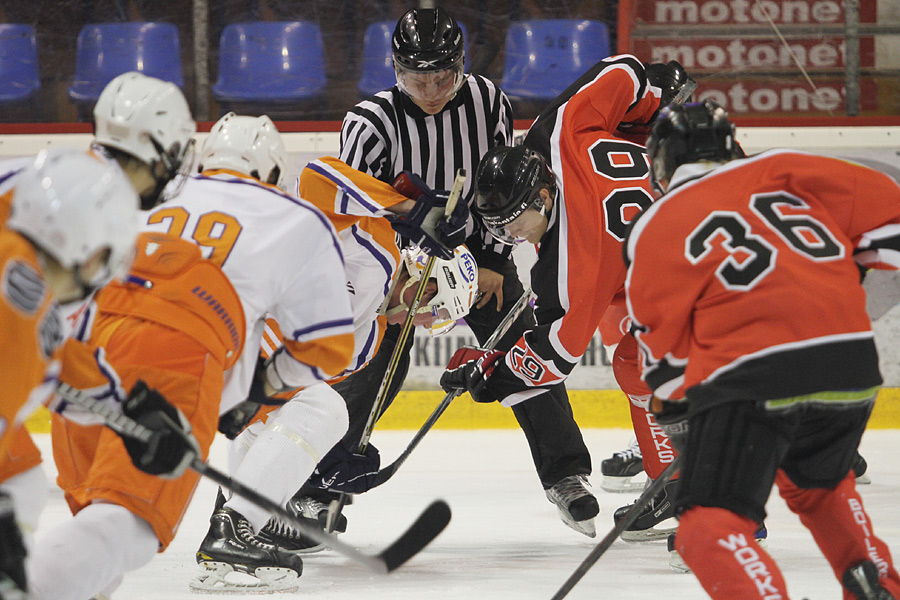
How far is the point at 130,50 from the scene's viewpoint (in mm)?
5047

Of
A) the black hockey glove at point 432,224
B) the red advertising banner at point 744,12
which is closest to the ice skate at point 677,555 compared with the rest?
the black hockey glove at point 432,224

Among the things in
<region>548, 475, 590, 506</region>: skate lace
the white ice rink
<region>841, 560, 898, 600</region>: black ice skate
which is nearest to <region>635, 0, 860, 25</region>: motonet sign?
the white ice rink

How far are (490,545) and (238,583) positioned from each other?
0.71 meters

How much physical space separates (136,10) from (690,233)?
3.95 m

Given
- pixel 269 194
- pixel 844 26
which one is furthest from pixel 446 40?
pixel 844 26

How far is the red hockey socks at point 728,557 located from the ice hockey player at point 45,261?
2.97ft

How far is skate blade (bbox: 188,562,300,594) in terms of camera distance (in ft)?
8.12

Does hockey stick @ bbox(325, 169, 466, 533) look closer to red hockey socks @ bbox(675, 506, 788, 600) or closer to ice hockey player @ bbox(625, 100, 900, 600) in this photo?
ice hockey player @ bbox(625, 100, 900, 600)

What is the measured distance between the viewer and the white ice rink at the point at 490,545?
2.48 m

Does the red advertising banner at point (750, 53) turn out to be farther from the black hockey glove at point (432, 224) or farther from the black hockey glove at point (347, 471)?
the black hockey glove at point (347, 471)

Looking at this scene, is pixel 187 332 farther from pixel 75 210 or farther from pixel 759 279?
pixel 759 279

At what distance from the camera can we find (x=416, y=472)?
3.73 metres

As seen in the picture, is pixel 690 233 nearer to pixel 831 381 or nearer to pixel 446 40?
pixel 831 381

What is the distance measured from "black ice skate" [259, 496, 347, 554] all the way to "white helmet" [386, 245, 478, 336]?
1.89 feet
